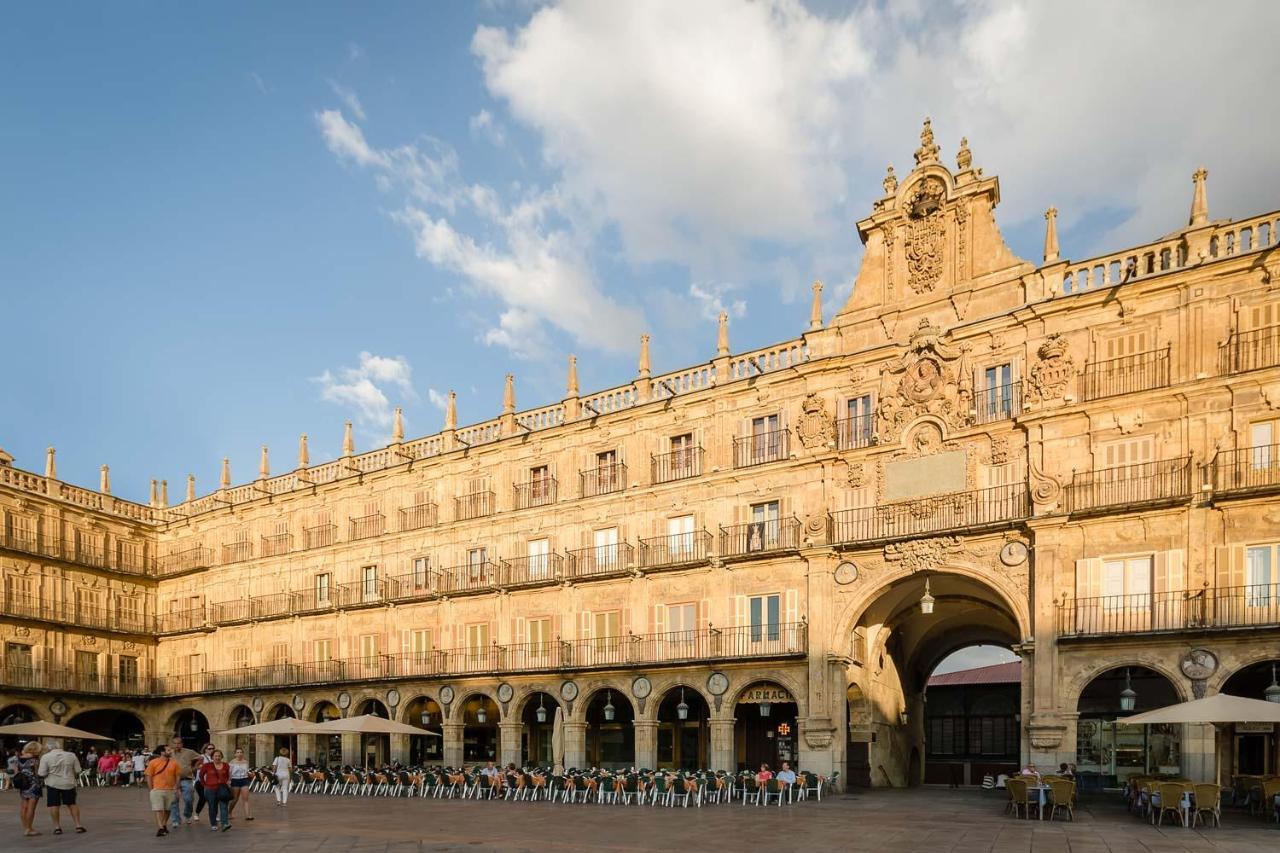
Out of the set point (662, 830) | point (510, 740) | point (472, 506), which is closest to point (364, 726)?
point (510, 740)

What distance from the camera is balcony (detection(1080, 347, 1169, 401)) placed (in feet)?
86.8

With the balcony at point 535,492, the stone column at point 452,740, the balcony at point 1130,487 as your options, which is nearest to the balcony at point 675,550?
the balcony at point 535,492

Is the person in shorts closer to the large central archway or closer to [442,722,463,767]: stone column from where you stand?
the large central archway

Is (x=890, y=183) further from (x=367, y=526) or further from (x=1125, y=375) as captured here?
(x=367, y=526)

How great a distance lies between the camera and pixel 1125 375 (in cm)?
→ 2695

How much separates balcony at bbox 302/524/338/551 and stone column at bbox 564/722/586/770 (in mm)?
15824

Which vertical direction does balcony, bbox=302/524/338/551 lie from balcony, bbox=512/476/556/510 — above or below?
below

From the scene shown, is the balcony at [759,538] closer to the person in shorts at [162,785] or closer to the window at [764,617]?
the window at [764,617]

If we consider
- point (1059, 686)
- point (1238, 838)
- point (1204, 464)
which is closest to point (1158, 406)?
point (1204, 464)

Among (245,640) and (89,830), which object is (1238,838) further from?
(245,640)

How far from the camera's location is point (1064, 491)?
88.8 ft

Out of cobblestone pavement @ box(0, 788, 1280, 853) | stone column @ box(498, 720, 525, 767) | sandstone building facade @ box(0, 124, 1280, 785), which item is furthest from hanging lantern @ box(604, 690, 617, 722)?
cobblestone pavement @ box(0, 788, 1280, 853)

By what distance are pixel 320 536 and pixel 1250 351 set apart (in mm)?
37013

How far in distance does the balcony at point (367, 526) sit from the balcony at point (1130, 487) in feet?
92.6
